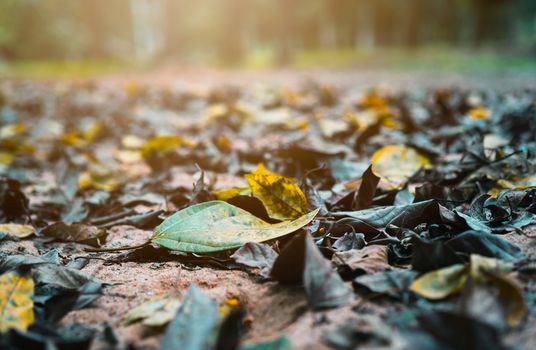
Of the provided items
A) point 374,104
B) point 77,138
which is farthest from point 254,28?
point 77,138

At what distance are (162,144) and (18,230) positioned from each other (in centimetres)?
99

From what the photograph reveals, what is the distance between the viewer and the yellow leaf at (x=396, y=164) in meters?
1.68

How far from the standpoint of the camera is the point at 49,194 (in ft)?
6.72

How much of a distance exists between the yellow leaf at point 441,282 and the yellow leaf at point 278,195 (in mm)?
429

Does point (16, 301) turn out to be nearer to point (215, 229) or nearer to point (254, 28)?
point (215, 229)

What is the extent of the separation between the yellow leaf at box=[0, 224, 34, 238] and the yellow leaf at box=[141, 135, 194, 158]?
A: 2.99 ft

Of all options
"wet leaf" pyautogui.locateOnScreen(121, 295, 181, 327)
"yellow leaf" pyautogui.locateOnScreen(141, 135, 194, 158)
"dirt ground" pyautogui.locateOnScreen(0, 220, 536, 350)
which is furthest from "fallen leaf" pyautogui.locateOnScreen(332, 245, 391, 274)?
"yellow leaf" pyautogui.locateOnScreen(141, 135, 194, 158)

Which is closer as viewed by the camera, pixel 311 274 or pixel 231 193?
pixel 311 274

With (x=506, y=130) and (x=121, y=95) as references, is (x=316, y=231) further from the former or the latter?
(x=121, y=95)

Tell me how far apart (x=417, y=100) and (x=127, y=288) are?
408 centimetres

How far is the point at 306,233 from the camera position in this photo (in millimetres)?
1007

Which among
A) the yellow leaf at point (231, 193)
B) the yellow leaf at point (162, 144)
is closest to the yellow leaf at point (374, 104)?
the yellow leaf at point (162, 144)

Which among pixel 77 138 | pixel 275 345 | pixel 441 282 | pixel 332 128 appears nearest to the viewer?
pixel 275 345

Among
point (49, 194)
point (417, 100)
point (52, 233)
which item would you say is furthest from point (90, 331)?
point (417, 100)
